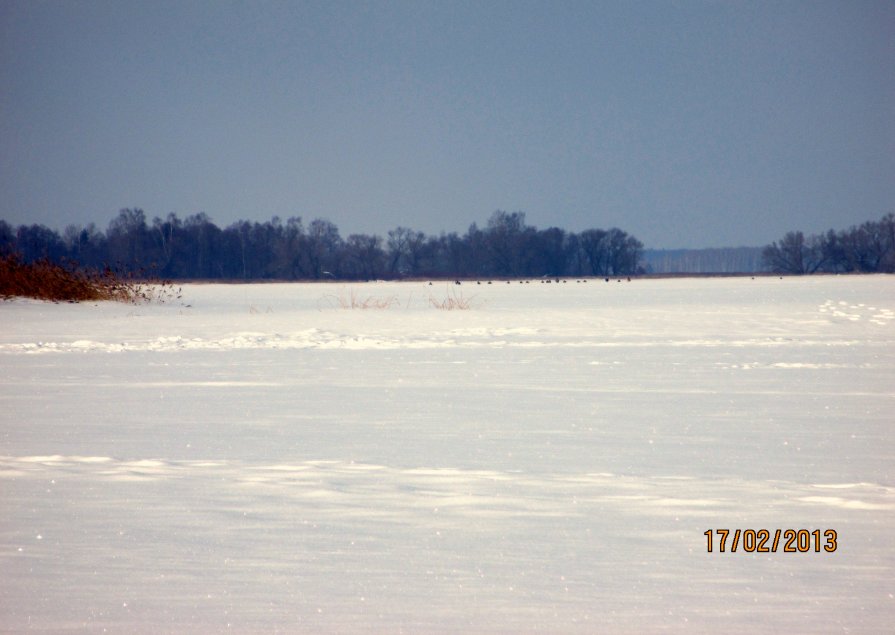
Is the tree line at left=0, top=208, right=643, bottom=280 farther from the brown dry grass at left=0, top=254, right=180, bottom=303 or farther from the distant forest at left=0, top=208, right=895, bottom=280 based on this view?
the brown dry grass at left=0, top=254, right=180, bottom=303

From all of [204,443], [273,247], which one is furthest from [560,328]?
[273,247]

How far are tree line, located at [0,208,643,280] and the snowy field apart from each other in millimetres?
96015

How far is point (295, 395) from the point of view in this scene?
30.5 feet

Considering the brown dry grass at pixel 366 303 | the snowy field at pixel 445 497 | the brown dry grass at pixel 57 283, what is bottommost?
the snowy field at pixel 445 497

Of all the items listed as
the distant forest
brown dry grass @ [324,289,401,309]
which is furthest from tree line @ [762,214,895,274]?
brown dry grass @ [324,289,401,309]

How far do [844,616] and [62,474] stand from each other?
4.17m

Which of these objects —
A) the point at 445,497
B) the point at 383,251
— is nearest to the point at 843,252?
the point at 383,251

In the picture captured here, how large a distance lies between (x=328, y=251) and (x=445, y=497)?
11014cm

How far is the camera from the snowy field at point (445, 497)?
3373 millimetres

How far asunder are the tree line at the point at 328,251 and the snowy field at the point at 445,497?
3780 inches

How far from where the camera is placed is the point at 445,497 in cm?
492

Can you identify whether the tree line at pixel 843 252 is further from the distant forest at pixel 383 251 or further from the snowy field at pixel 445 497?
the snowy field at pixel 445 497

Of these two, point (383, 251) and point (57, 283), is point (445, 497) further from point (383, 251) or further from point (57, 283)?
point (383, 251)

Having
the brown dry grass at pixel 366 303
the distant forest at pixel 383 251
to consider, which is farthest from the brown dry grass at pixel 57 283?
the distant forest at pixel 383 251
